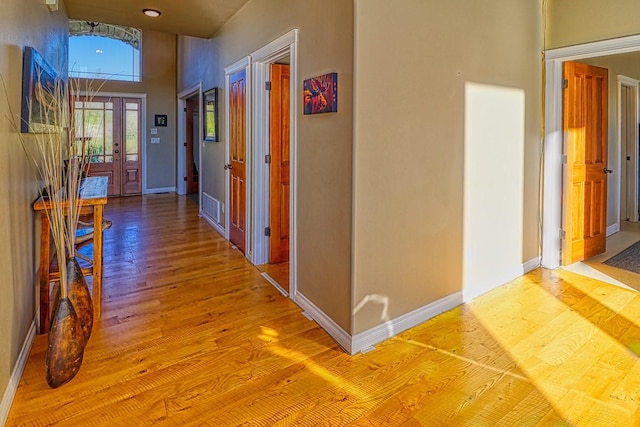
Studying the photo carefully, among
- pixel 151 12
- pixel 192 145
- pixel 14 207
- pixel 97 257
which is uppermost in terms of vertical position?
pixel 151 12

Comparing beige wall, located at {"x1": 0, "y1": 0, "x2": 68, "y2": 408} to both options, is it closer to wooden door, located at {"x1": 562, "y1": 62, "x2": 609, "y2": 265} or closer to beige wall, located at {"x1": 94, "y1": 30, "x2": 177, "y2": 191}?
wooden door, located at {"x1": 562, "y1": 62, "x2": 609, "y2": 265}

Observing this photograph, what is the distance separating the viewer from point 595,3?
329cm

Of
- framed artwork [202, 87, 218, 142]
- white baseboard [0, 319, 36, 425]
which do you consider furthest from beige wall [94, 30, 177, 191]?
white baseboard [0, 319, 36, 425]

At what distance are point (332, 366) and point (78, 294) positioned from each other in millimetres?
1451

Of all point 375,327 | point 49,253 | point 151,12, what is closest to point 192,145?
point 151,12

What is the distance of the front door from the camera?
7652mm

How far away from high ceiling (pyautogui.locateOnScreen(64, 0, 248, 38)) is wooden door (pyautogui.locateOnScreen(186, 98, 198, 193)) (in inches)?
137

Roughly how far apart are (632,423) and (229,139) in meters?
4.05

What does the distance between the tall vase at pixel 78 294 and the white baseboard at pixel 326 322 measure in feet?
4.37

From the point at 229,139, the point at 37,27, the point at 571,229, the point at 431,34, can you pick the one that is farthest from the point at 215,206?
the point at 571,229

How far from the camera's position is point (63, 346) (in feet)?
6.33

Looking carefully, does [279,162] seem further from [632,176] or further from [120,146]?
[120,146]

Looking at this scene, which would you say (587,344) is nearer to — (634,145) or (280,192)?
(280,192)

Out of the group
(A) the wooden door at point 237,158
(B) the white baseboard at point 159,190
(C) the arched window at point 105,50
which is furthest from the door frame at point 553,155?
(B) the white baseboard at point 159,190
